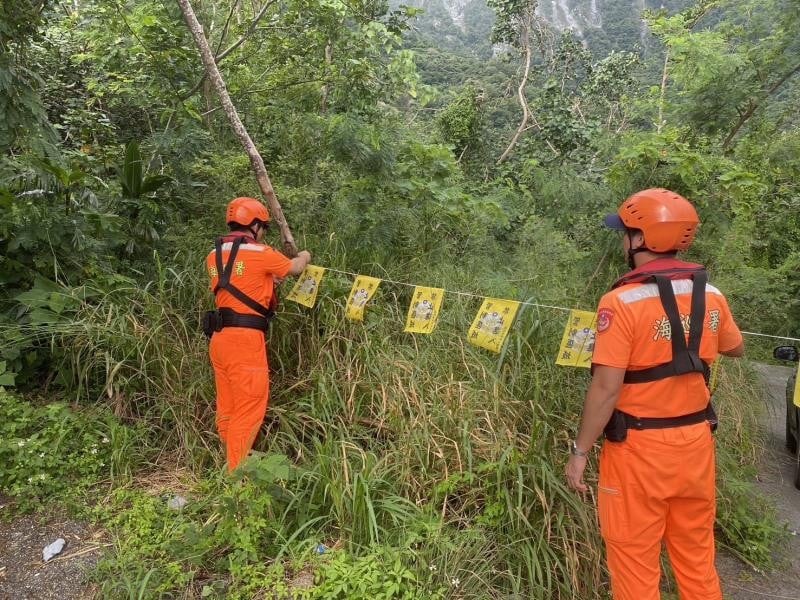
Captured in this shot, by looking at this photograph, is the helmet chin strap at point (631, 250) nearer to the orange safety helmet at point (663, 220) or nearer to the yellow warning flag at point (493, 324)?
the orange safety helmet at point (663, 220)

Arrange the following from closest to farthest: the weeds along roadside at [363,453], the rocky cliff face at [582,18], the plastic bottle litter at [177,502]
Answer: the weeds along roadside at [363,453]
the plastic bottle litter at [177,502]
the rocky cliff face at [582,18]

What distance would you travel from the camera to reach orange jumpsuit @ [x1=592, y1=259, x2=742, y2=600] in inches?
80.4

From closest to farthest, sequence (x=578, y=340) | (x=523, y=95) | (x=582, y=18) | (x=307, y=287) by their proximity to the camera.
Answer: (x=578, y=340), (x=307, y=287), (x=523, y=95), (x=582, y=18)

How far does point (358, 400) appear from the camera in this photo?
11.9 ft

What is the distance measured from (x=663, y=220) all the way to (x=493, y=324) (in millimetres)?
1463

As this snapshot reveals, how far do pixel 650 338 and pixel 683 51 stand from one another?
16.4ft

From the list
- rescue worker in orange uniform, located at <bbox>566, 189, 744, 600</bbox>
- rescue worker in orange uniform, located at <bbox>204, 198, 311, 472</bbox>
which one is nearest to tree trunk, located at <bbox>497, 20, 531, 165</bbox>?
rescue worker in orange uniform, located at <bbox>204, 198, 311, 472</bbox>

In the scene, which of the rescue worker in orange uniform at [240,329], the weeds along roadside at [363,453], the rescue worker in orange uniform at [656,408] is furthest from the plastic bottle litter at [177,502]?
the rescue worker in orange uniform at [656,408]

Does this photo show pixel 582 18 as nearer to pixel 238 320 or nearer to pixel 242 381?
pixel 238 320

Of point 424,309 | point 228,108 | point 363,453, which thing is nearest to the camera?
point 363,453

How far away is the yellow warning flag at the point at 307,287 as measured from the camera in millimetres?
3938

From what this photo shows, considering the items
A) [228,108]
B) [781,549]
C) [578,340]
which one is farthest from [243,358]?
[781,549]

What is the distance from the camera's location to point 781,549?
10.7 ft

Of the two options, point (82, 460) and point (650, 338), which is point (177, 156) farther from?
point (650, 338)
